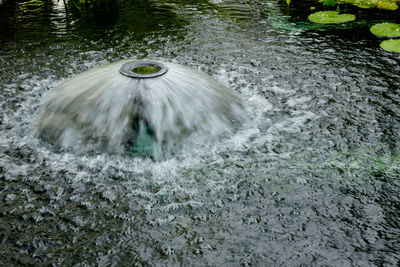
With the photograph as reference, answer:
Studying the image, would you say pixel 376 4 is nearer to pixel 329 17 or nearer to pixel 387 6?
pixel 387 6

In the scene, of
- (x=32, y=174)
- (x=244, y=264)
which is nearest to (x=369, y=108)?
(x=244, y=264)

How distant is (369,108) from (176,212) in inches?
131

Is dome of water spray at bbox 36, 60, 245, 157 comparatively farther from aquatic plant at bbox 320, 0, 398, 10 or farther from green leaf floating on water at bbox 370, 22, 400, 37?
aquatic plant at bbox 320, 0, 398, 10

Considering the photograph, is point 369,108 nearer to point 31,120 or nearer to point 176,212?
point 176,212

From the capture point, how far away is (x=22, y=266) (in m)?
2.75

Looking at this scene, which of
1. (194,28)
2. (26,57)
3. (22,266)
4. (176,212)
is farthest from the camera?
(194,28)

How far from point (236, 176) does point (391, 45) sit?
5.06 metres

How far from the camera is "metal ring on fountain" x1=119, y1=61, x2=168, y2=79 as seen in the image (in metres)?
4.60

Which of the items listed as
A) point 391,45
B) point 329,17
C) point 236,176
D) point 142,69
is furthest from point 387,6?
point 236,176

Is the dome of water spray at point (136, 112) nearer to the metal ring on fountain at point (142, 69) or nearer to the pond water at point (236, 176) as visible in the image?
the metal ring on fountain at point (142, 69)

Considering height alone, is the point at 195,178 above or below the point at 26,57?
below

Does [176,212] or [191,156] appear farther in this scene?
[191,156]

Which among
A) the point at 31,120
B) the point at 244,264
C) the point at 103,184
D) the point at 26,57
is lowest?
the point at 244,264

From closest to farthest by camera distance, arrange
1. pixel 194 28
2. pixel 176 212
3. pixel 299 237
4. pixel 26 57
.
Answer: pixel 299 237
pixel 176 212
pixel 26 57
pixel 194 28
